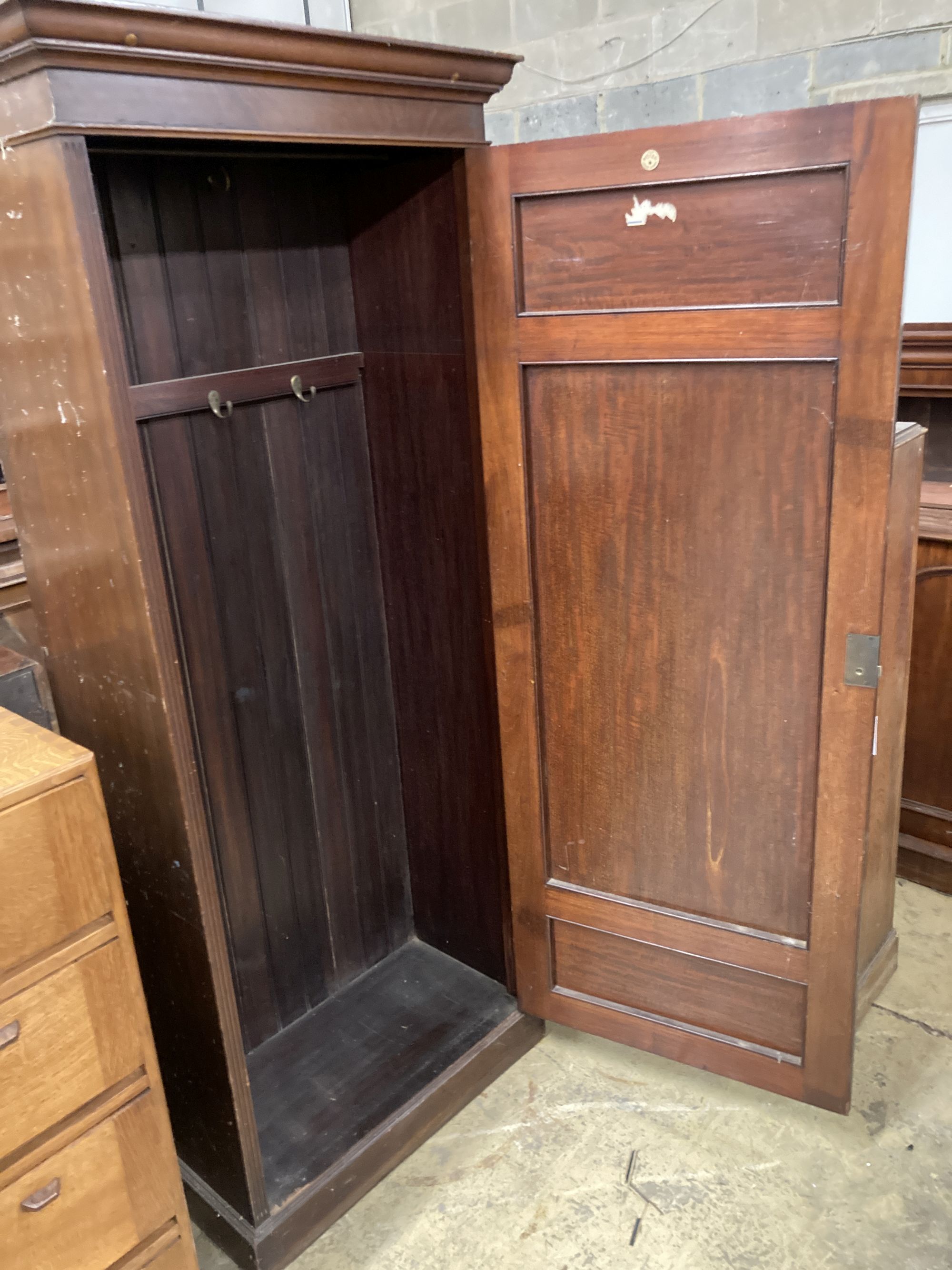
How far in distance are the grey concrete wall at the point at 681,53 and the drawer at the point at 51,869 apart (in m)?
2.22

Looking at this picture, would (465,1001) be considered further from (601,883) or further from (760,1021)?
(760,1021)

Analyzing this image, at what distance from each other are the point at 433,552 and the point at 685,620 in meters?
0.56

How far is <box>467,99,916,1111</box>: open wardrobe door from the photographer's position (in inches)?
58.6

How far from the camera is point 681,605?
5.70 feet

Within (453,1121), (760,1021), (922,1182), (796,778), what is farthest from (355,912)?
(922,1182)

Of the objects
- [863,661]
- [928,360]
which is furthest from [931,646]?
[863,661]

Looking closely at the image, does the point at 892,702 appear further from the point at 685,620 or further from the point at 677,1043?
the point at 677,1043

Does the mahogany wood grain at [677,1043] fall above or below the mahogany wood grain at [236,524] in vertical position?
below

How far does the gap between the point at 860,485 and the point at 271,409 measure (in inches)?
41.5

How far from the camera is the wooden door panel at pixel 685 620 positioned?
1610 mm

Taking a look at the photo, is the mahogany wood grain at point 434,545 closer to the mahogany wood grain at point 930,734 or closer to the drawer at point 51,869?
the drawer at point 51,869

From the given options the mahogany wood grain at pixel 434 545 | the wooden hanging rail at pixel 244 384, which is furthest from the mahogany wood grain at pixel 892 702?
the wooden hanging rail at pixel 244 384

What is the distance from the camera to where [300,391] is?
1.90 m

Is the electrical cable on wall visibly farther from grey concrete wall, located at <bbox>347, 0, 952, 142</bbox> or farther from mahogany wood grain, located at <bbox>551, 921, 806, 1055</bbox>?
mahogany wood grain, located at <bbox>551, 921, 806, 1055</bbox>
